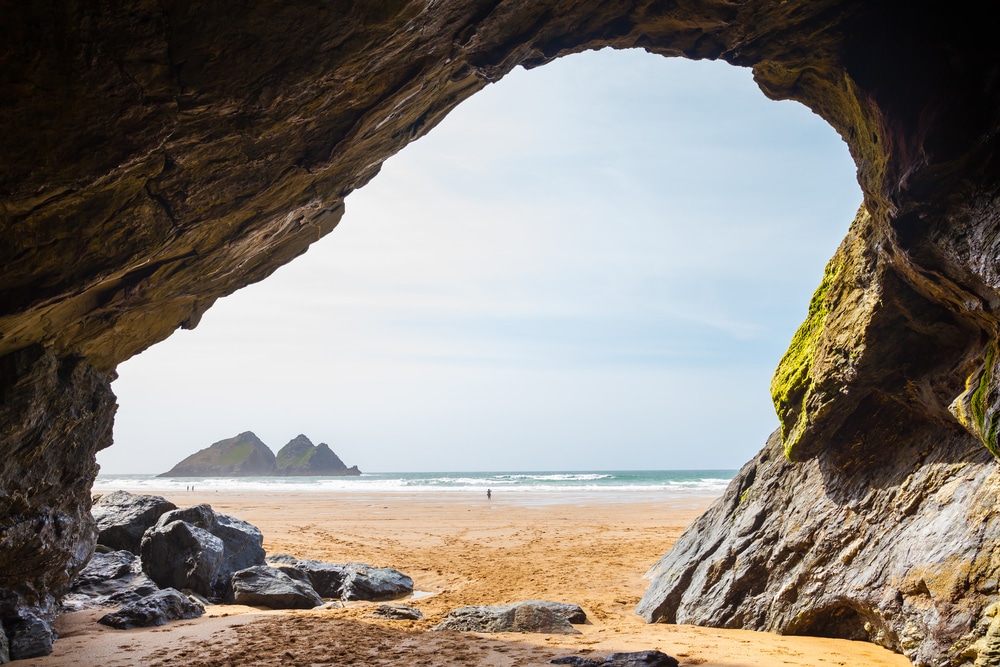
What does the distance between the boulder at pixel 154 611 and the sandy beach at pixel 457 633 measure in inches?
8.8

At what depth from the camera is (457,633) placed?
7949mm

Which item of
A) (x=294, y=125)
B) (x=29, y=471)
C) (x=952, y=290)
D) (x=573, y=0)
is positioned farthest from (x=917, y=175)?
(x=29, y=471)

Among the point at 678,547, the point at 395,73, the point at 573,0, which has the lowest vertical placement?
the point at 678,547

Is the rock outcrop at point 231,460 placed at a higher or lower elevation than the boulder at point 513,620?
lower

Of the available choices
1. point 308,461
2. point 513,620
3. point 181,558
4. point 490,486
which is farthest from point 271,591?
point 308,461

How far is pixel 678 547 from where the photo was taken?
1106 centimetres

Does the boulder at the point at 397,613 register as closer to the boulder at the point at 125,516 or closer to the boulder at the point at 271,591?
the boulder at the point at 271,591

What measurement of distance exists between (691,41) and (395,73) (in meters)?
4.14

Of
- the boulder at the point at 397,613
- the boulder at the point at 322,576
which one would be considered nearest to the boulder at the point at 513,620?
the boulder at the point at 397,613

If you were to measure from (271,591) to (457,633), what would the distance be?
15.5 ft

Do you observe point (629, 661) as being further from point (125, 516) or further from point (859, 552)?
point (125, 516)

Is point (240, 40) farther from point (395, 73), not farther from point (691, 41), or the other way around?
point (691, 41)

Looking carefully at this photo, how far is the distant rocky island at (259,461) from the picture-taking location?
117938 millimetres

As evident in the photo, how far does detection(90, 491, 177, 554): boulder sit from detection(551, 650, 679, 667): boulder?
12.1 meters
